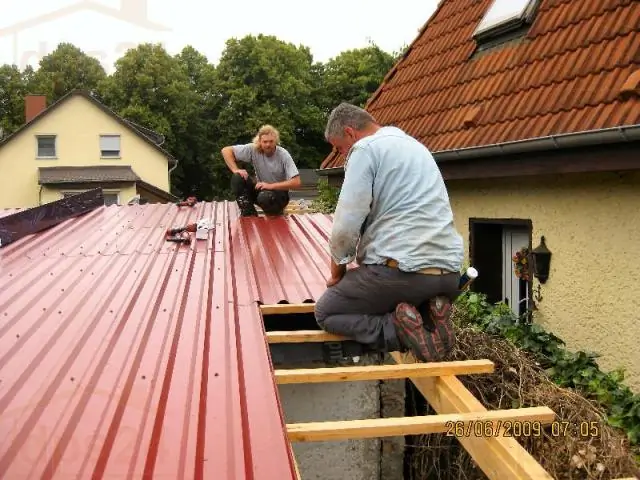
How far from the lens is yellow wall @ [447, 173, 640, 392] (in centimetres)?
507

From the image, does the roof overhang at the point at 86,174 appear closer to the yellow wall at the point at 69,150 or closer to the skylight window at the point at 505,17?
the yellow wall at the point at 69,150

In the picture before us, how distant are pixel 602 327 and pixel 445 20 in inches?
229

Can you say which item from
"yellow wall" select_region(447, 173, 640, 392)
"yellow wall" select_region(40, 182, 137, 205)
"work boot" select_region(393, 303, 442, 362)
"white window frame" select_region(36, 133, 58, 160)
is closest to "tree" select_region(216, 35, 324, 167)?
"white window frame" select_region(36, 133, 58, 160)

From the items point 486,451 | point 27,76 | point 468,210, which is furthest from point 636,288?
point 27,76

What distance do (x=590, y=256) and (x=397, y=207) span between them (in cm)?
310

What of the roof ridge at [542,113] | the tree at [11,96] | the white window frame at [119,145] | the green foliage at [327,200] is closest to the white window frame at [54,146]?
the white window frame at [119,145]

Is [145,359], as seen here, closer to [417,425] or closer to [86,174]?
[417,425]

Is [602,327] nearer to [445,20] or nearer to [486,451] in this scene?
[486,451]

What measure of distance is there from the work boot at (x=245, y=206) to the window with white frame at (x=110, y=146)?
27149mm

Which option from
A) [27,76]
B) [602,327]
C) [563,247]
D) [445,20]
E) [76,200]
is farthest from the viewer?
[27,76]

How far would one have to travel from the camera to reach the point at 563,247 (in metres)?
5.86

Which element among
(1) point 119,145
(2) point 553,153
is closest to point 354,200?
(2) point 553,153

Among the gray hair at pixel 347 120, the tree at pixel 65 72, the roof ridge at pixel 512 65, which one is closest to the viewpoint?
the gray hair at pixel 347 120

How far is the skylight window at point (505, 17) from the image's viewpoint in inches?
278
